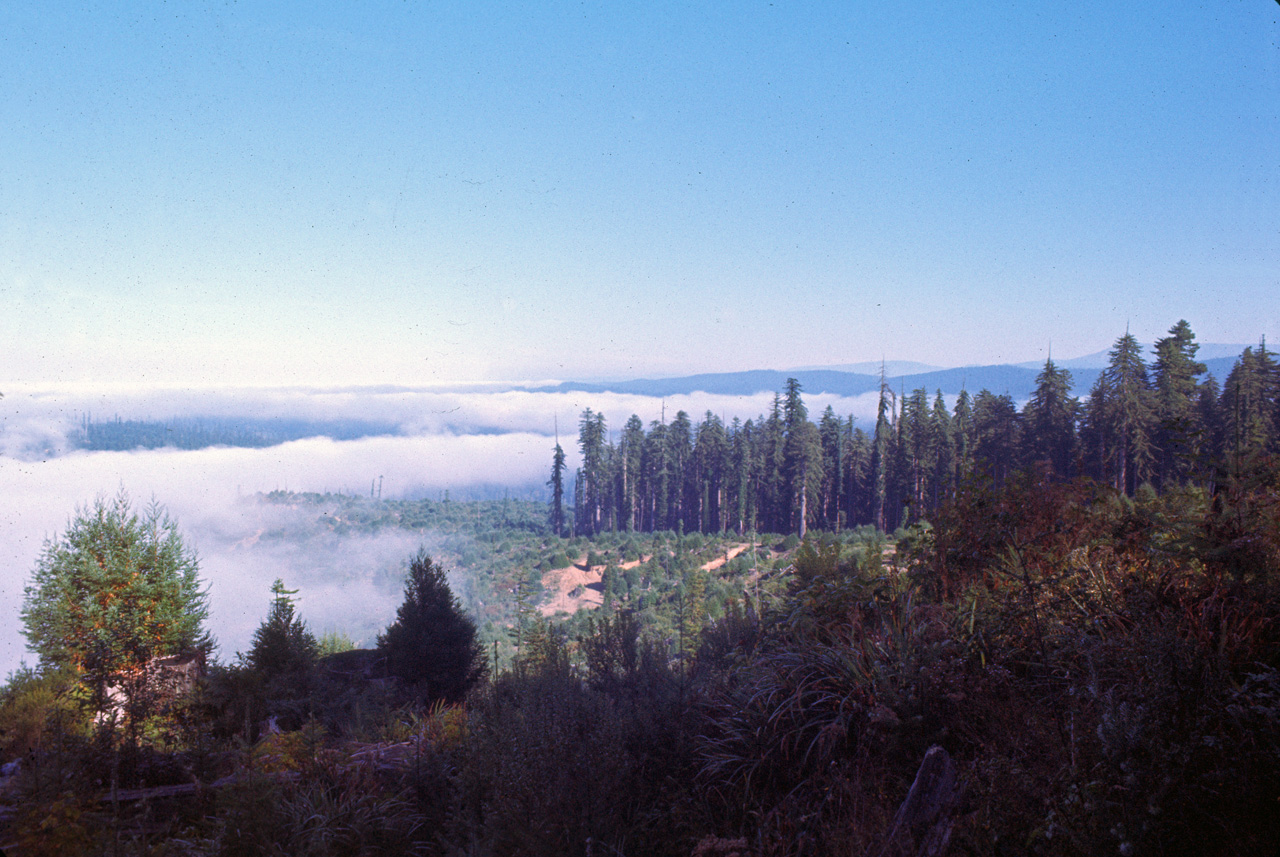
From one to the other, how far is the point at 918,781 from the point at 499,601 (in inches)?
1991

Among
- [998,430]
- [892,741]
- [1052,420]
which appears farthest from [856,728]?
[998,430]

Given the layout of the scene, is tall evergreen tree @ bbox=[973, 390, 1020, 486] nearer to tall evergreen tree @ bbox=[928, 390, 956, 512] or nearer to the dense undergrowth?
tall evergreen tree @ bbox=[928, 390, 956, 512]

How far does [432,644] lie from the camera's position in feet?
38.4

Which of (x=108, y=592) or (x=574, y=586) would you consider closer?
(x=108, y=592)

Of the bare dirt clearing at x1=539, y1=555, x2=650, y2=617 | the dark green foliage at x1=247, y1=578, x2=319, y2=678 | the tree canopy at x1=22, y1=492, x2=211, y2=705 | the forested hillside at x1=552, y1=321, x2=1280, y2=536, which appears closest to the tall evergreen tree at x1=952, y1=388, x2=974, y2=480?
the forested hillside at x1=552, y1=321, x2=1280, y2=536

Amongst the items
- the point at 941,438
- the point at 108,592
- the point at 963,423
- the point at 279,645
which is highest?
the point at 963,423

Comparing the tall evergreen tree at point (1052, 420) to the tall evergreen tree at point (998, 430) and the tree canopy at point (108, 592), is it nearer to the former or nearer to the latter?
the tall evergreen tree at point (998, 430)

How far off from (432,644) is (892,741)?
392 inches

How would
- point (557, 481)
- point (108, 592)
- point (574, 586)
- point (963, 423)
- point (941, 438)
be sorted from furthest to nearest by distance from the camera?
point (557, 481)
point (963, 423)
point (574, 586)
point (941, 438)
point (108, 592)

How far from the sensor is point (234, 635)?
84.2m

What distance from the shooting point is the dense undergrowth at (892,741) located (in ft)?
9.11

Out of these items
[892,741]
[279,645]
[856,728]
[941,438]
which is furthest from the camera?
[941,438]

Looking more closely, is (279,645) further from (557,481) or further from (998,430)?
(557,481)

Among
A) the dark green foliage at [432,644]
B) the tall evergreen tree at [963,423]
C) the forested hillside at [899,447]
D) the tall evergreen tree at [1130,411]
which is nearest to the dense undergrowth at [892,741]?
the forested hillside at [899,447]
